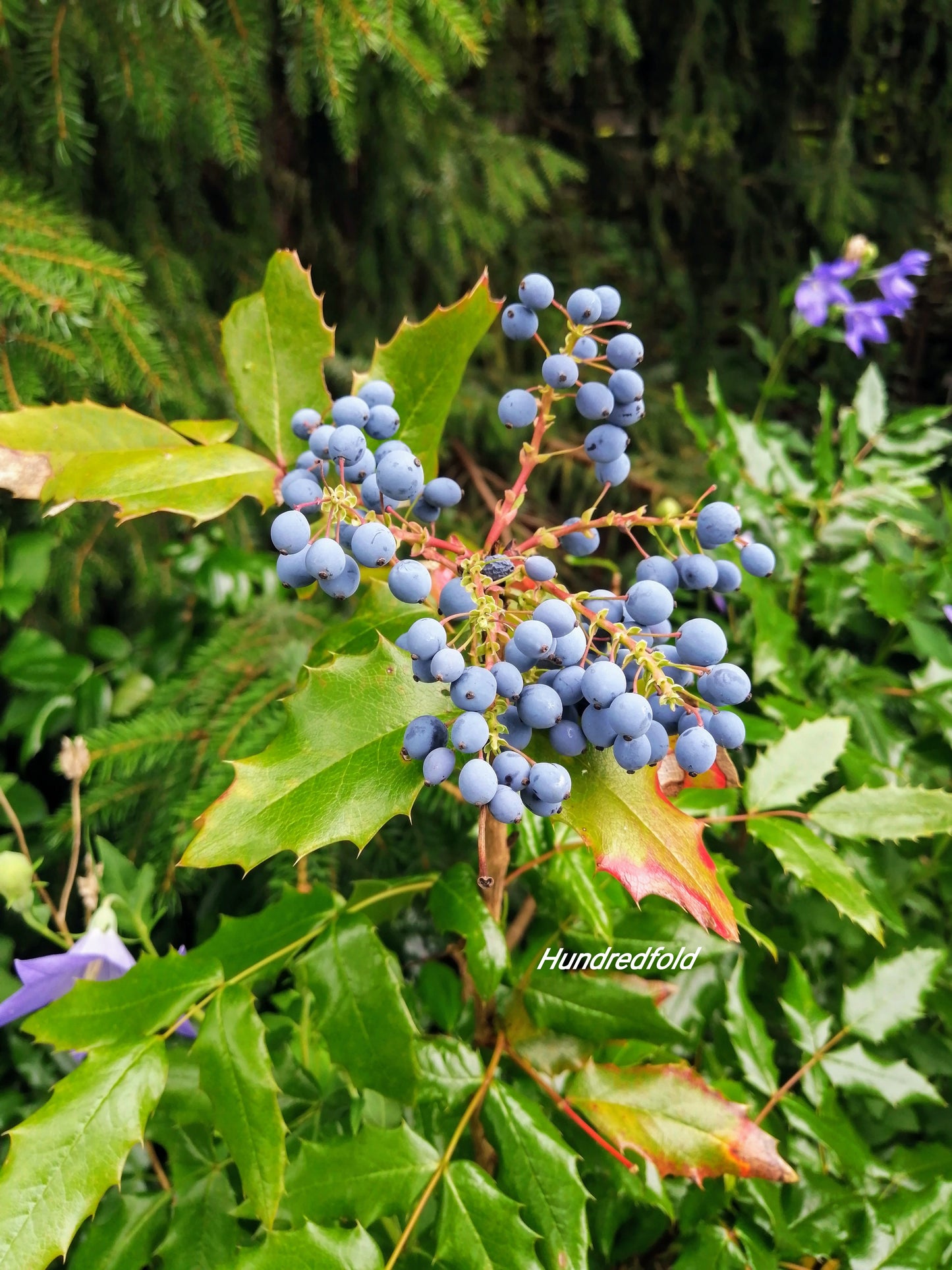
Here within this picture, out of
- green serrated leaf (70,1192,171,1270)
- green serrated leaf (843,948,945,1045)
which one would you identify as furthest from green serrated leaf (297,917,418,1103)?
green serrated leaf (843,948,945,1045)

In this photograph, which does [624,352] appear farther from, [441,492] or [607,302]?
[441,492]

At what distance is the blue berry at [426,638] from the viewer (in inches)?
17.4

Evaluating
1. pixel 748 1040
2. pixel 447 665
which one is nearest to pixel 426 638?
pixel 447 665

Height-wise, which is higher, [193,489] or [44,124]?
[44,124]

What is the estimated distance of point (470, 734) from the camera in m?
0.42

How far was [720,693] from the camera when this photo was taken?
0.47 meters

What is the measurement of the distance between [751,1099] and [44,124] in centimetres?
127

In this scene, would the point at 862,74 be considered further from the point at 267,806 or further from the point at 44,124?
the point at 267,806

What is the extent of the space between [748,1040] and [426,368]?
0.67 meters

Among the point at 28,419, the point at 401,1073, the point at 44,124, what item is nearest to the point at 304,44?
the point at 44,124

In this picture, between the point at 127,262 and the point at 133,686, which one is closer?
the point at 127,262

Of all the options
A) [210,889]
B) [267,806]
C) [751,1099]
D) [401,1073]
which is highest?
[267,806]

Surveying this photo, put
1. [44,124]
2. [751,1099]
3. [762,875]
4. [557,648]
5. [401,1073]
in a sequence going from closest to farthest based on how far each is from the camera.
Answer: [557,648] → [401,1073] → [751,1099] → [44,124] → [762,875]

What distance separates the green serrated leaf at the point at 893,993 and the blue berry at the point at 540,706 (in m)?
0.58
